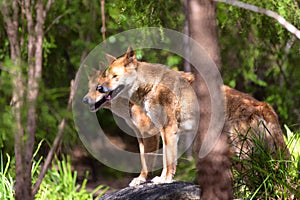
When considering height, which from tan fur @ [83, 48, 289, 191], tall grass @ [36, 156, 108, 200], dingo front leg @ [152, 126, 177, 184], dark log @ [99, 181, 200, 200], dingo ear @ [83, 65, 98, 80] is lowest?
tall grass @ [36, 156, 108, 200]

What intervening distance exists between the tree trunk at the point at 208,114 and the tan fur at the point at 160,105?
1.77m

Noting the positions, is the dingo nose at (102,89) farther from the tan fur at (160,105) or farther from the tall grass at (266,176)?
the tall grass at (266,176)

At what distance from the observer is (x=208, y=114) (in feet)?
14.6

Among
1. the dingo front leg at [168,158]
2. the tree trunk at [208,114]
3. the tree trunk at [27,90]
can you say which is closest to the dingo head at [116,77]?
the dingo front leg at [168,158]

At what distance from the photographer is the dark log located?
17.6ft

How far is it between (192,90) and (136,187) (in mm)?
1363

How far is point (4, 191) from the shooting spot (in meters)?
6.42

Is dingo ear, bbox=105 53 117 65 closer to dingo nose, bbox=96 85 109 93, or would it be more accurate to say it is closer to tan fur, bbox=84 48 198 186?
tan fur, bbox=84 48 198 186

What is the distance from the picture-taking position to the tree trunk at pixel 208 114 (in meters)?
4.39

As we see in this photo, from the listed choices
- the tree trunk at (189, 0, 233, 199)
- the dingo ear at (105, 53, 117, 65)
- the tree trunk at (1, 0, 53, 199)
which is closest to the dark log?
the tree trunk at (189, 0, 233, 199)

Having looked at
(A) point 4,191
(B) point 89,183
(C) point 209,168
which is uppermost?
(C) point 209,168

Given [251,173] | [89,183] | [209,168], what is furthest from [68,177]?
[89,183]

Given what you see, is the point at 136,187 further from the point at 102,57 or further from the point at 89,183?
the point at 89,183

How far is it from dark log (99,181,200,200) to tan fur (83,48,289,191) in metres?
0.46
